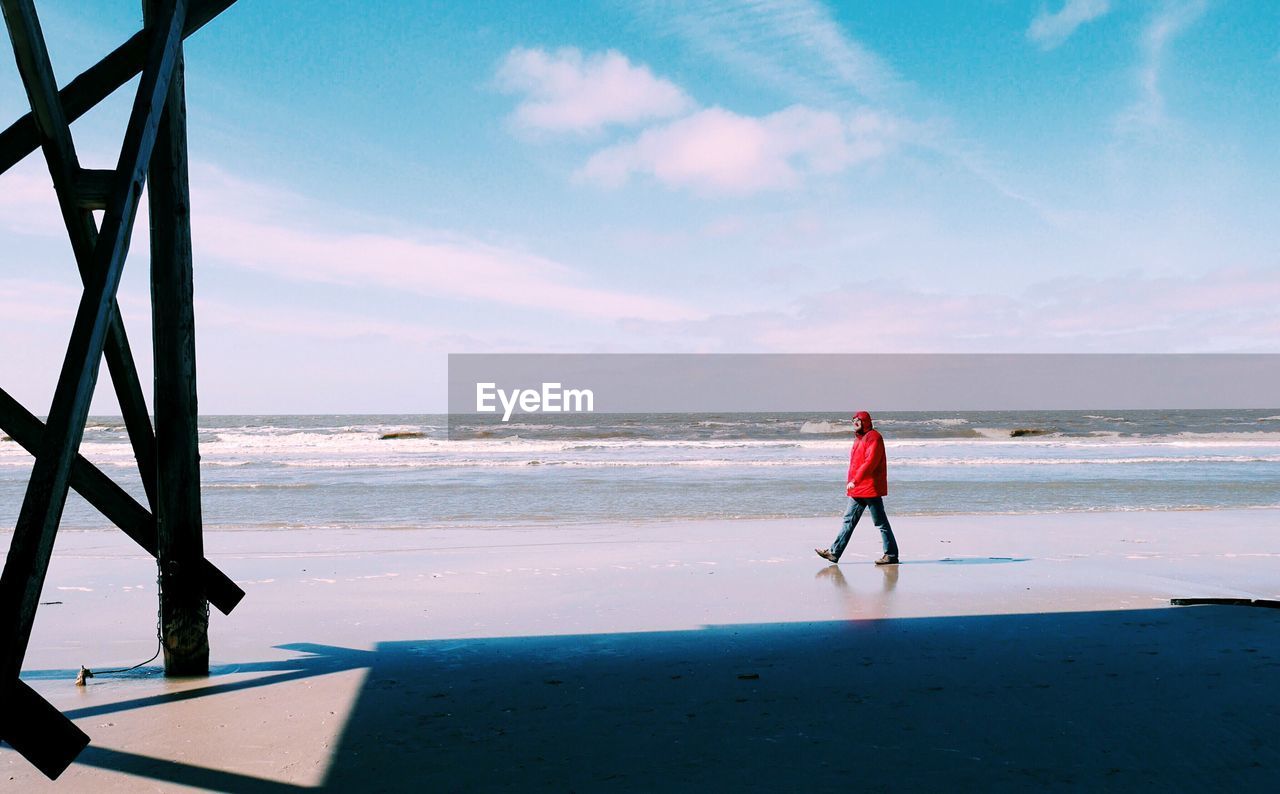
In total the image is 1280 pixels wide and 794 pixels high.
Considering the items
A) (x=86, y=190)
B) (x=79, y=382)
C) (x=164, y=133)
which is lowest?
(x=79, y=382)

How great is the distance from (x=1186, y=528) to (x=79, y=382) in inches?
499

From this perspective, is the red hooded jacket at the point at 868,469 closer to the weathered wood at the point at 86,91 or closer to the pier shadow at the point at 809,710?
the pier shadow at the point at 809,710

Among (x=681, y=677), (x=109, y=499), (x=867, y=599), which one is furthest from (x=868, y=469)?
(x=109, y=499)

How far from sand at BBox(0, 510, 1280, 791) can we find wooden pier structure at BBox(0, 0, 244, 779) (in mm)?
690

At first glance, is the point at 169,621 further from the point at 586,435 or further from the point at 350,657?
the point at 586,435

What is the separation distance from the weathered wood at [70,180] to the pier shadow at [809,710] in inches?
53.6

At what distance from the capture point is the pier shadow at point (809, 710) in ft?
11.5

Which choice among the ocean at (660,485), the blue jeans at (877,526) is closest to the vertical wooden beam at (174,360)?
the blue jeans at (877,526)

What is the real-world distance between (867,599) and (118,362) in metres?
5.42

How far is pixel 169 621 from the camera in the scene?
190 inches

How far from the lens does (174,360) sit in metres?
4.49

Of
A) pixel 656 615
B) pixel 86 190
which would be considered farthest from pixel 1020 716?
pixel 86 190

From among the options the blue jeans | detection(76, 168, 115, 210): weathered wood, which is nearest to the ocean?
the blue jeans

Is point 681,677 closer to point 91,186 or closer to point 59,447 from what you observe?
point 59,447
